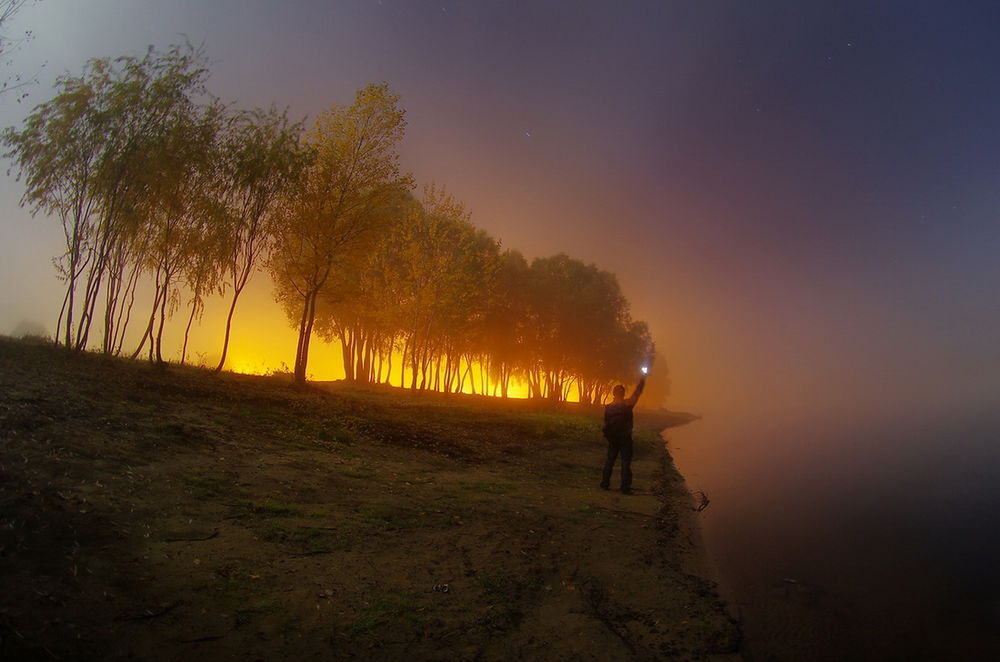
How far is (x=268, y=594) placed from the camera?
5.69 meters

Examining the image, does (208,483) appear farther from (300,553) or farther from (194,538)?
(300,553)

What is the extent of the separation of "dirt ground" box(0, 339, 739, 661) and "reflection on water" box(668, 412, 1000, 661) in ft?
2.70

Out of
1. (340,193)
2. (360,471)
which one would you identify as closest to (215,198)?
(340,193)

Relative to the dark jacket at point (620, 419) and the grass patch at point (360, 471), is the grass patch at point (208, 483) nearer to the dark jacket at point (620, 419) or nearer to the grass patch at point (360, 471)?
the grass patch at point (360, 471)

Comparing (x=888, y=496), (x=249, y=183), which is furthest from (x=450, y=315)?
→ (x=888, y=496)

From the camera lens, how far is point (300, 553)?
6.91 meters

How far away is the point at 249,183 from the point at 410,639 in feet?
88.8

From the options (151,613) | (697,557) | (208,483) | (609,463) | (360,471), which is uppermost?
(609,463)

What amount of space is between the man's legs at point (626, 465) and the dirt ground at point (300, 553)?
2.78 ft

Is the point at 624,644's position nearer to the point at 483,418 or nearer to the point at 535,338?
the point at 483,418

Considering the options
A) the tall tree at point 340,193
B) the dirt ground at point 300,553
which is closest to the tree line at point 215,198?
the tall tree at point 340,193

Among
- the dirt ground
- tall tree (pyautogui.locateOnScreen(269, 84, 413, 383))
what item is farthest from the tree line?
the dirt ground

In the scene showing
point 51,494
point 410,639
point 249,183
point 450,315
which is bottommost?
point 410,639

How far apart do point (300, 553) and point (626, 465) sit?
29.0 feet
